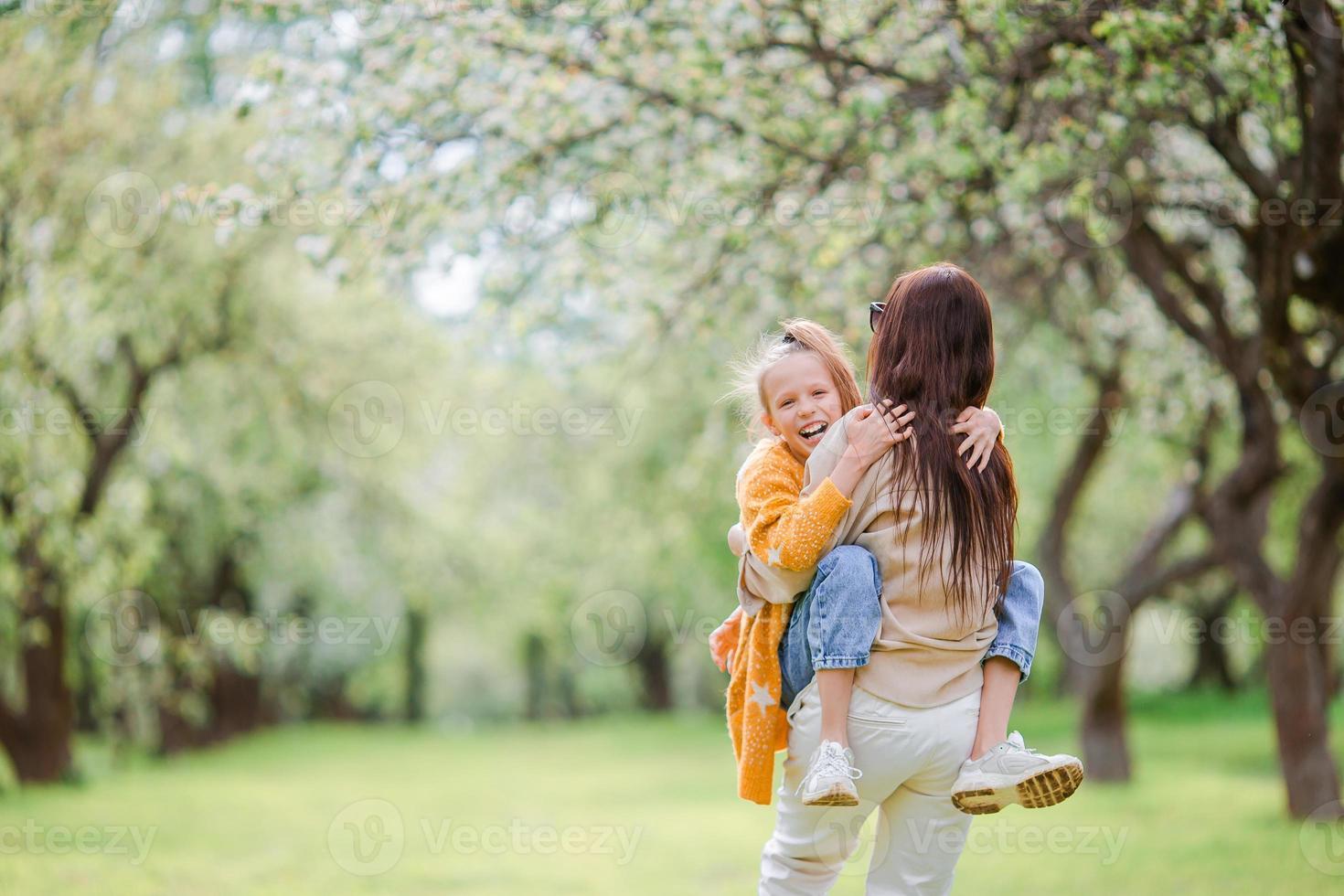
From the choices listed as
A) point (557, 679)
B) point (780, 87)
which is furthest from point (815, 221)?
point (557, 679)

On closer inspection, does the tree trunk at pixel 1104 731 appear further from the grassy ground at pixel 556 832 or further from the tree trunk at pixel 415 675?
the tree trunk at pixel 415 675

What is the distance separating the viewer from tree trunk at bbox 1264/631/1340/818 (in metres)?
8.77

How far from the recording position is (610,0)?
5520mm

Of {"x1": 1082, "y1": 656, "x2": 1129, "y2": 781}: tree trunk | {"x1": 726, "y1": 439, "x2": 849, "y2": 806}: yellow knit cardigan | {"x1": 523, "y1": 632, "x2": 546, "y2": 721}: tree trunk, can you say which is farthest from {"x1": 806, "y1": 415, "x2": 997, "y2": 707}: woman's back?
{"x1": 523, "y1": 632, "x2": 546, "y2": 721}: tree trunk

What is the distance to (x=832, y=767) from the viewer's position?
2785 millimetres

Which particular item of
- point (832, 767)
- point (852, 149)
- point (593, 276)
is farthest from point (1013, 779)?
point (593, 276)

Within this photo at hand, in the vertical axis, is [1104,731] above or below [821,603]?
below

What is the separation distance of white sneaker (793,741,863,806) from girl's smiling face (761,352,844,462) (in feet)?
2.56

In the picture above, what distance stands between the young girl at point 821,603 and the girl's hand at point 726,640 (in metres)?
0.16

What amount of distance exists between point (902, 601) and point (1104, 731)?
1012cm

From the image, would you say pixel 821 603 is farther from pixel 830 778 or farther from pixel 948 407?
pixel 948 407

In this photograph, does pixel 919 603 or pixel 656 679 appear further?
pixel 656 679

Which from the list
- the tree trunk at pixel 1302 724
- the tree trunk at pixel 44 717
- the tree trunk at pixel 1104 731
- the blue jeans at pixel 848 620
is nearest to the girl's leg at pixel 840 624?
the blue jeans at pixel 848 620

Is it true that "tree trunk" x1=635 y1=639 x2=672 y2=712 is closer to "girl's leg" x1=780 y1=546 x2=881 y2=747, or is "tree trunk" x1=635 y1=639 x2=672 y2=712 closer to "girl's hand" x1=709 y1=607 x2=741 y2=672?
"girl's hand" x1=709 y1=607 x2=741 y2=672
